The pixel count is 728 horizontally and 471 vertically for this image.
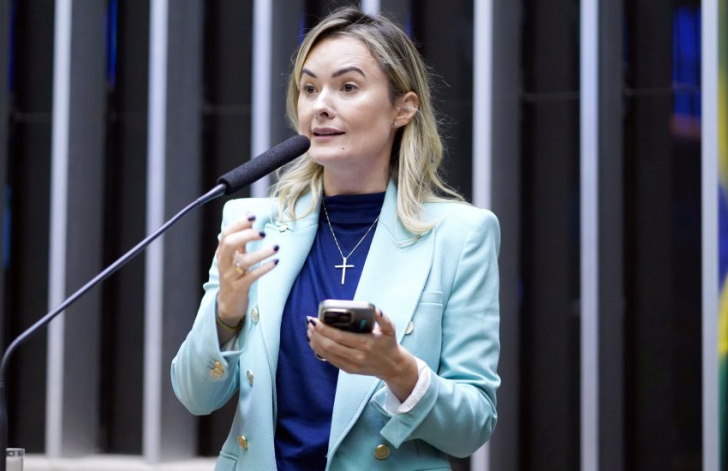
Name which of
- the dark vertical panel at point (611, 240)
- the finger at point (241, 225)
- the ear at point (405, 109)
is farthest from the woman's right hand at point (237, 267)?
the dark vertical panel at point (611, 240)

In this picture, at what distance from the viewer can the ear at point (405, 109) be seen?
188 centimetres

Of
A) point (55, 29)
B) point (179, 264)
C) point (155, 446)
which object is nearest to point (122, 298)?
point (179, 264)

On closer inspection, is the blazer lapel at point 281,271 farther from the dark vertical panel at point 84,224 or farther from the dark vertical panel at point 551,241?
the dark vertical panel at point 84,224

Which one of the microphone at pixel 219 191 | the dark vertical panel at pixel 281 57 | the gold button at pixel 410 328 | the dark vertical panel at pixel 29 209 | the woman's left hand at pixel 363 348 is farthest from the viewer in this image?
the dark vertical panel at pixel 29 209

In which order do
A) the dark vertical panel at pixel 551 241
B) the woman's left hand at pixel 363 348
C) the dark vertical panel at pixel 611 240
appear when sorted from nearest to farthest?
the woman's left hand at pixel 363 348, the dark vertical panel at pixel 611 240, the dark vertical panel at pixel 551 241

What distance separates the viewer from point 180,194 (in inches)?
138

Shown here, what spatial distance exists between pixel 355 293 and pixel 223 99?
7.06ft

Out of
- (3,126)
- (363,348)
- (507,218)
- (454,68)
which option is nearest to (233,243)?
(363,348)

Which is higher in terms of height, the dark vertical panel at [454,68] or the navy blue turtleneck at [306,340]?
the dark vertical panel at [454,68]

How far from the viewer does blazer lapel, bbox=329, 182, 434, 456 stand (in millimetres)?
1589

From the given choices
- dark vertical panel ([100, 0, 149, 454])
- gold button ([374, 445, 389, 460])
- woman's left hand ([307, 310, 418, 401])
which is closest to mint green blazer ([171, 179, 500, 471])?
→ gold button ([374, 445, 389, 460])

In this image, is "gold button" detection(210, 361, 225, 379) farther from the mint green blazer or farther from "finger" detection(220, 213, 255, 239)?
"finger" detection(220, 213, 255, 239)

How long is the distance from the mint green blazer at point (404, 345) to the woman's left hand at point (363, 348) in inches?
4.1

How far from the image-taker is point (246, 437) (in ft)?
5.37
